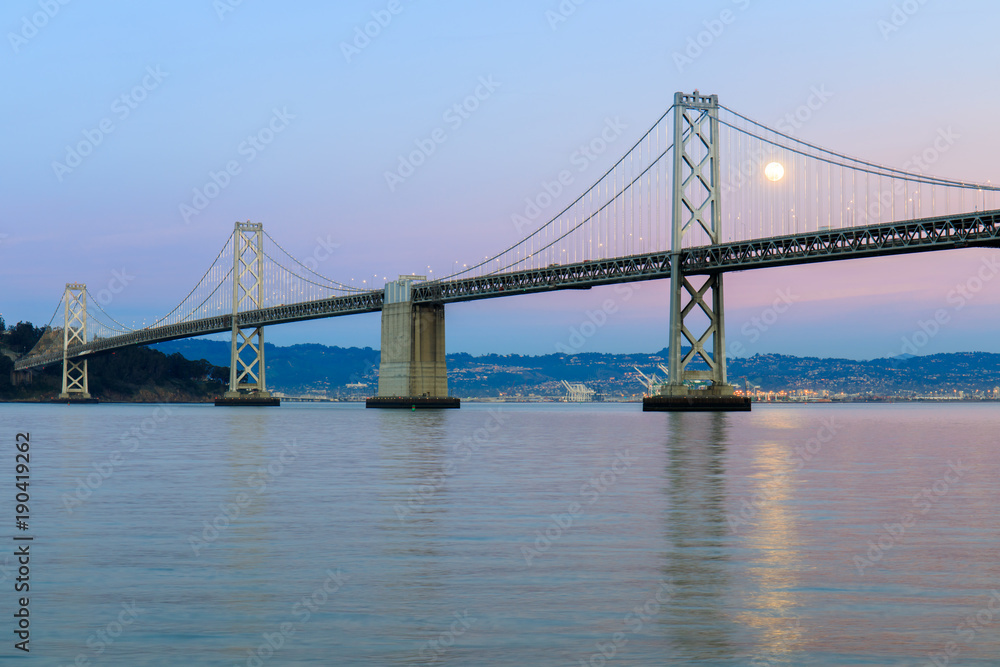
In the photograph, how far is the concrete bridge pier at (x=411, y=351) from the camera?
3172 inches

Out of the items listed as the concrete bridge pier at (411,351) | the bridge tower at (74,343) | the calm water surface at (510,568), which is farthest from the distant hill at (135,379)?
the calm water surface at (510,568)

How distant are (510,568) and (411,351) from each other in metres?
70.0

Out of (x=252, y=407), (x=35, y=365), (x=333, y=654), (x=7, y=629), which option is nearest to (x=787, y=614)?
(x=333, y=654)

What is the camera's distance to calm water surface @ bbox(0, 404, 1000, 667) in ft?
24.0

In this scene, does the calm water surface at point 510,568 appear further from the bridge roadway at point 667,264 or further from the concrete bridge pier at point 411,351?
the concrete bridge pier at point 411,351

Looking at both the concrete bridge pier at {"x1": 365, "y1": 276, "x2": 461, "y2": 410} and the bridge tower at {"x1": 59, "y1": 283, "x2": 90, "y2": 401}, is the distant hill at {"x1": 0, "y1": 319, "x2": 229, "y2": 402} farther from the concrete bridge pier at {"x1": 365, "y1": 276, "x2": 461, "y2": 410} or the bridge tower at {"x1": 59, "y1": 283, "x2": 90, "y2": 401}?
the concrete bridge pier at {"x1": 365, "y1": 276, "x2": 461, "y2": 410}

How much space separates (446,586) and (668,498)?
331 inches

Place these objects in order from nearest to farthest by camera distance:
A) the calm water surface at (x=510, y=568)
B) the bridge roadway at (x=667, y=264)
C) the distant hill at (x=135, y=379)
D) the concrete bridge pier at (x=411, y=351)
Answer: the calm water surface at (x=510, y=568), the bridge roadway at (x=667, y=264), the concrete bridge pier at (x=411, y=351), the distant hill at (x=135, y=379)

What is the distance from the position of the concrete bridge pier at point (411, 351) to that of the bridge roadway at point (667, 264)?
4.46ft

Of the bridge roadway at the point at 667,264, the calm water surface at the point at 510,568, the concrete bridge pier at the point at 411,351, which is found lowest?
the calm water surface at the point at 510,568

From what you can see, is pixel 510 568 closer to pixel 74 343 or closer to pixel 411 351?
pixel 411 351

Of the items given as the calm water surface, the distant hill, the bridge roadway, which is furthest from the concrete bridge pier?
the distant hill

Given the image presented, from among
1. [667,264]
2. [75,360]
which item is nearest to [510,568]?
[667,264]

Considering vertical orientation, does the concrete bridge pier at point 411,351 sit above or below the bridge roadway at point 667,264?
below
